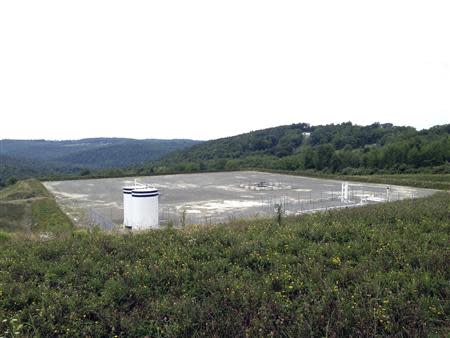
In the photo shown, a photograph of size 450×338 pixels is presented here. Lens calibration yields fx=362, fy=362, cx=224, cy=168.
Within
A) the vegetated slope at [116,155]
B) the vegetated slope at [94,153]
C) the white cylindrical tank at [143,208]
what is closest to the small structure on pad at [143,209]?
the white cylindrical tank at [143,208]

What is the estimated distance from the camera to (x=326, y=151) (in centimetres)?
5147

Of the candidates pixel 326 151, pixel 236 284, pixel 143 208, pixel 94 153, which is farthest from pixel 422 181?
pixel 94 153

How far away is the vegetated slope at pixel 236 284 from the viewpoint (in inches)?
141

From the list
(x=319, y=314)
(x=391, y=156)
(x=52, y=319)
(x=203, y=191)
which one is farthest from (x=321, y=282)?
(x=391, y=156)

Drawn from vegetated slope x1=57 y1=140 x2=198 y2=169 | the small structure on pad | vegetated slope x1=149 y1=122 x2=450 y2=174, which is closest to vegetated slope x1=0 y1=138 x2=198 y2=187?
vegetated slope x1=57 y1=140 x2=198 y2=169

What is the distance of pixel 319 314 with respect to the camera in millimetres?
3654

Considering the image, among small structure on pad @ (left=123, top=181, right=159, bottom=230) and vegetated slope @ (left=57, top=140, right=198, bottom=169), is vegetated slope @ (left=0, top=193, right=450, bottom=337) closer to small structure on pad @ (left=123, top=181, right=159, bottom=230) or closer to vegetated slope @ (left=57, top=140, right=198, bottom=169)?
small structure on pad @ (left=123, top=181, right=159, bottom=230)

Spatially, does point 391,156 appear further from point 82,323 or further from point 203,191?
point 82,323

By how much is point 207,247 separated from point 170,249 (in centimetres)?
59

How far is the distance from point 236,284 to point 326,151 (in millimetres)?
49446

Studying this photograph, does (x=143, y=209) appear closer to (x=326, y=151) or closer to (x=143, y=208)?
(x=143, y=208)

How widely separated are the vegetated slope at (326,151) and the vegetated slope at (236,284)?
36.6 m

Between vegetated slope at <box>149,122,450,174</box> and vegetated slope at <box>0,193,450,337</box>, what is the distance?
3658 cm

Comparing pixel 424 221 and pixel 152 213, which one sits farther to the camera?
pixel 152 213
